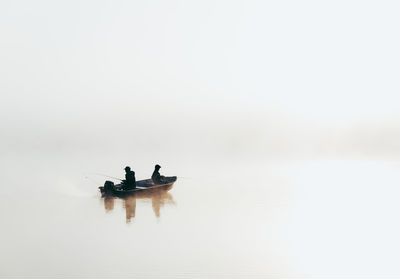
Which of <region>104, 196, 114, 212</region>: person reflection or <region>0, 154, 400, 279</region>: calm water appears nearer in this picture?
<region>0, 154, 400, 279</region>: calm water

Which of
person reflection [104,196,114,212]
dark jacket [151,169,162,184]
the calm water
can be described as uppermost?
dark jacket [151,169,162,184]

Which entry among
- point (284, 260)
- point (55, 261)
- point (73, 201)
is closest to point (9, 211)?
point (73, 201)

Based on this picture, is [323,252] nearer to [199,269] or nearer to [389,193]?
[199,269]

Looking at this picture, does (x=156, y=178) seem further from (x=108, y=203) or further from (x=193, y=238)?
(x=193, y=238)

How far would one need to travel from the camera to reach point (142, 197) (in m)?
26.4

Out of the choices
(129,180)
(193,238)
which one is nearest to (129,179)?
(129,180)

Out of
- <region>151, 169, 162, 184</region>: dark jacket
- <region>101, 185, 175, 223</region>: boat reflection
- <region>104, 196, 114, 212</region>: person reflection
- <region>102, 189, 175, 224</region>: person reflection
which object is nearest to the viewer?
<region>102, 189, 175, 224</region>: person reflection

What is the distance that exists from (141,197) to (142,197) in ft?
0.34

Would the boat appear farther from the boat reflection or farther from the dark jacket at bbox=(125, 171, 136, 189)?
the dark jacket at bbox=(125, 171, 136, 189)

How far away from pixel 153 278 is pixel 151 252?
2536mm

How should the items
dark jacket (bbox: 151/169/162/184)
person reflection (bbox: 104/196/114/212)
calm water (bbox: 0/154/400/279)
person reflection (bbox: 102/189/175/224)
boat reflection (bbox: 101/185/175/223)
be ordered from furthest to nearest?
dark jacket (bbox: 151/169/162/184), person reflection (bbox: 104/196/114/212), boat reflection (bbox: 101/185/175/223), person reflection (bbox: 102/189/175/224), calm water (bbox: 0/154/400/279)

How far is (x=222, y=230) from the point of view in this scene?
18812 millimetres

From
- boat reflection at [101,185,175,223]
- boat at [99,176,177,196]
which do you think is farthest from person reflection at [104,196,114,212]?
boat at [99,176,177,196]

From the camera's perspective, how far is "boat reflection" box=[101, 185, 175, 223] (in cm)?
2303
